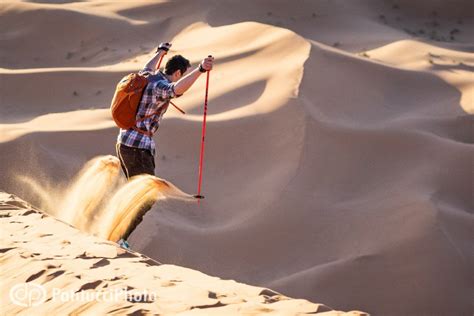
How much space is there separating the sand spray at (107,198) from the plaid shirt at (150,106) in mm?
269

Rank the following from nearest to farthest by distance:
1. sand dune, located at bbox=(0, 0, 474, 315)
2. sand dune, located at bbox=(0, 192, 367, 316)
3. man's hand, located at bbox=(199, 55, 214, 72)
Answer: sand dune, located at bbox=(0, 192, 367, 316), man's hand, located at bbox=(199, 55, 214, 72), sand dune, located at bbox=(0, 0, 474, 315)

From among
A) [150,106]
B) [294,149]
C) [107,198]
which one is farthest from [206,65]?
[294,149]

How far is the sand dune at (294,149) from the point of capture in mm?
8898

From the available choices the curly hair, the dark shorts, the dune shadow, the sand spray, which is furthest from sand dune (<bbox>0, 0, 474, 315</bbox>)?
the curly hair

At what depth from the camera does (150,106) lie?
7367mm

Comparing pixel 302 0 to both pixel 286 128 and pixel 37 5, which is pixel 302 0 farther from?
pixel 286 128

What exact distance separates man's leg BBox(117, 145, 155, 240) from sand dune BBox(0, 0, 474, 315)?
151 cm

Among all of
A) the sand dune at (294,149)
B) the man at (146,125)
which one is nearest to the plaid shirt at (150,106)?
the man at (146,125)

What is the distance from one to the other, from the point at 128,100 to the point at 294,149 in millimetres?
3528

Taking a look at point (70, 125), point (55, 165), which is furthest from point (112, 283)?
point (70, 125)

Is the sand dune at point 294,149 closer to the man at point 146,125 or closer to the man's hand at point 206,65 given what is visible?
the man at point 146,125

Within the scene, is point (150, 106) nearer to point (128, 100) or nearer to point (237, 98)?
point (128, 100)

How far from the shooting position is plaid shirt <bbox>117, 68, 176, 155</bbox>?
7.22 meters

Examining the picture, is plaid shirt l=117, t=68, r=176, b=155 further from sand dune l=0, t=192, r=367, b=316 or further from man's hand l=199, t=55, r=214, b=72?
sand dune l=0, t=192, r=367, b=316
